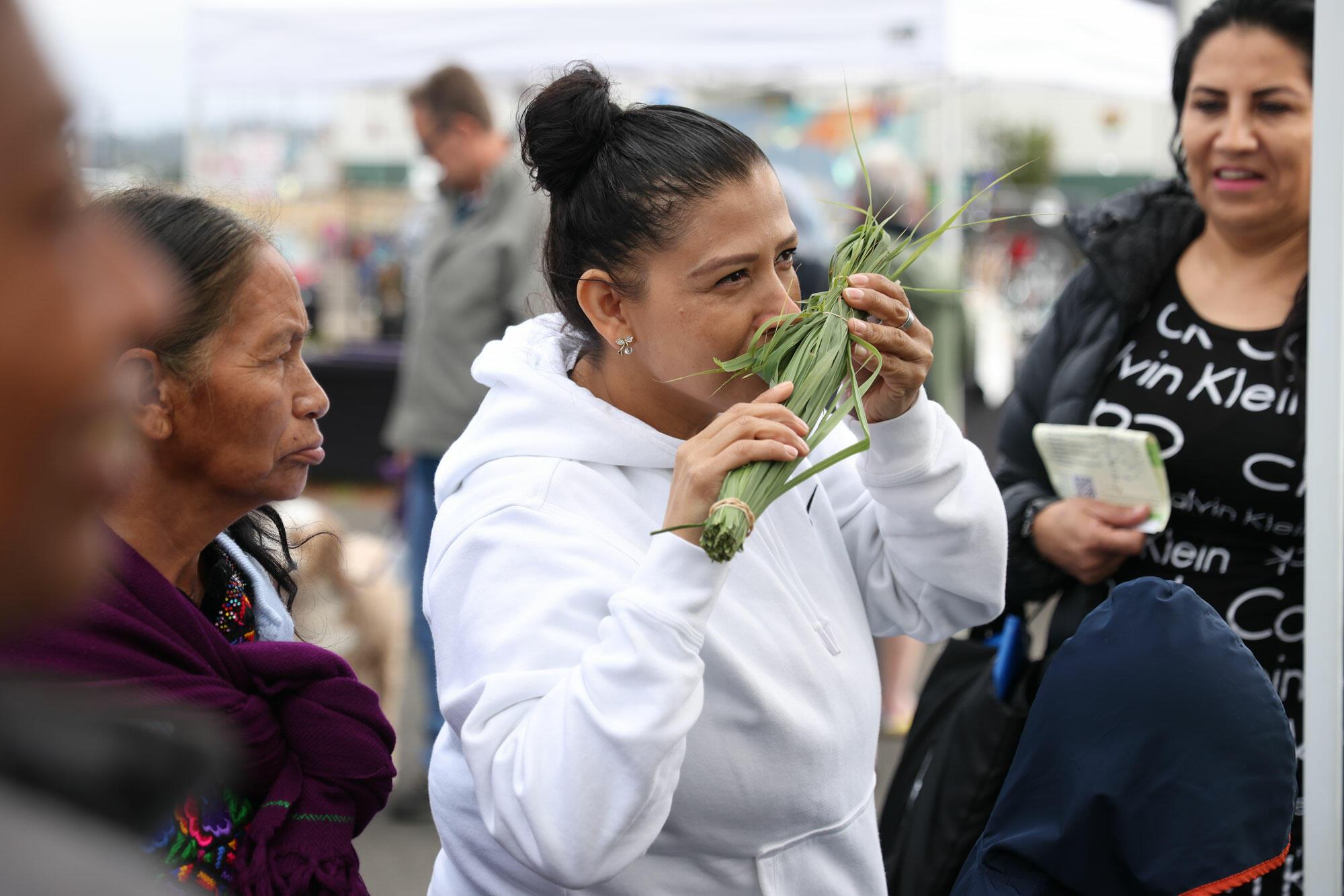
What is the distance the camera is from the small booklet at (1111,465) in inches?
85.0

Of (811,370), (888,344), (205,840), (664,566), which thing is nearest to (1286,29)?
(888,344)

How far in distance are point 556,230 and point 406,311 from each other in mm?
8792

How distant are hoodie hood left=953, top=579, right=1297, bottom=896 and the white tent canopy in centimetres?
456

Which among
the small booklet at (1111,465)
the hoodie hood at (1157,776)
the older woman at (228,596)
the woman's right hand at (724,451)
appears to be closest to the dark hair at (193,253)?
the older woman at (228,596)

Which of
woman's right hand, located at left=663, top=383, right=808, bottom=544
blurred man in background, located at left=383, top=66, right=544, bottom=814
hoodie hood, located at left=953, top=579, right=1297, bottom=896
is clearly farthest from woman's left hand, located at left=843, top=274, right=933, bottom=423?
blurred man in background, located at left=383, top=66, right=544, bottom=814

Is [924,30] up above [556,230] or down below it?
above

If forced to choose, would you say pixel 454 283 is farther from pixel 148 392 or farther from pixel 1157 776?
pixel 1157 776

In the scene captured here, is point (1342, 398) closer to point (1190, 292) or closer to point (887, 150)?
point (1190, 292)

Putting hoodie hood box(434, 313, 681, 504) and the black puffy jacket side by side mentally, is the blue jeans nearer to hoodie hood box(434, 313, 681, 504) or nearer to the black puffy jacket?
the black puffy jacket

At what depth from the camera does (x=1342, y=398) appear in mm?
1947

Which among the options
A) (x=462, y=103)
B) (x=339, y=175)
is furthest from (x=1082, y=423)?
(x=339, y=175)

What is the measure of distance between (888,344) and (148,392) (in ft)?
3.08

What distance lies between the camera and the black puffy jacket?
93.5 inches

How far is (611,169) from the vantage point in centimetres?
175
